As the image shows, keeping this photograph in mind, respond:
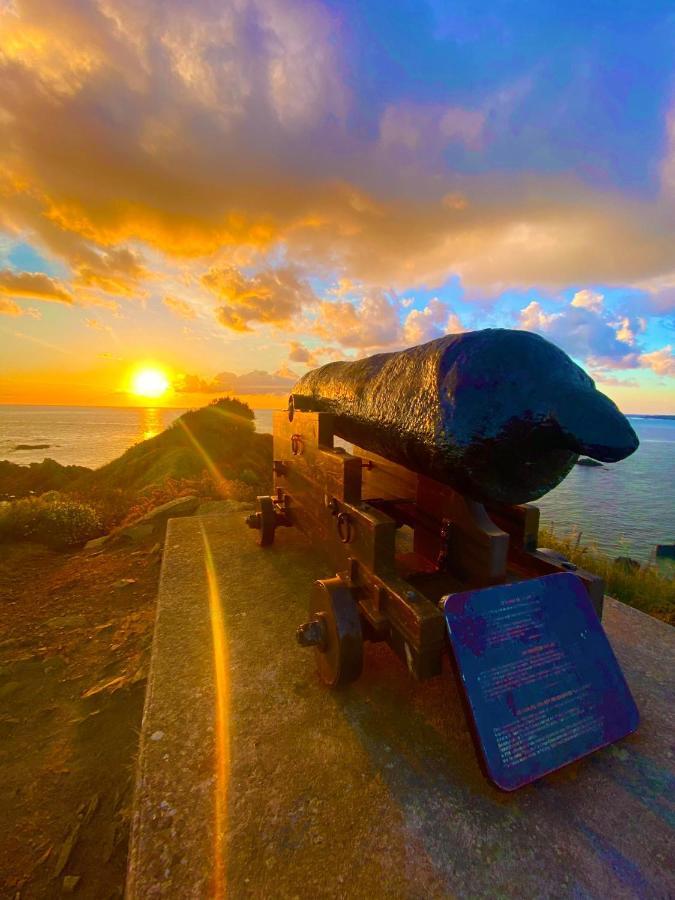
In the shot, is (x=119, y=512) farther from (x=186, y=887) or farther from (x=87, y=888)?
(x=186, y=887)

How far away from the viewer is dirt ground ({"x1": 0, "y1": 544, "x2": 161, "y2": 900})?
2047 millimetres

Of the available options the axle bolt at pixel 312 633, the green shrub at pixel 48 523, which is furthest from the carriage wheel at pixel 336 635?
the green shrub at pixel 48 523

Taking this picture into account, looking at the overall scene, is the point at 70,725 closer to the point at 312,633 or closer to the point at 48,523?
the point at 312,633

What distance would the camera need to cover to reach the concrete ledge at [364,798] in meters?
1.60

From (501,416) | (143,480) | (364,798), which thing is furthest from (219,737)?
(143,480)

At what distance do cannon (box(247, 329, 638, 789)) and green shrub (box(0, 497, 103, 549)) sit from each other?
581cm

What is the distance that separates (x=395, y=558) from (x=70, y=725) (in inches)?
105

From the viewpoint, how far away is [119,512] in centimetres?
848

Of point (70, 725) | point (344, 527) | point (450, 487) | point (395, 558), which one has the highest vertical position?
point (450, 487)

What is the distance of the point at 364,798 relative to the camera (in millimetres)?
1894

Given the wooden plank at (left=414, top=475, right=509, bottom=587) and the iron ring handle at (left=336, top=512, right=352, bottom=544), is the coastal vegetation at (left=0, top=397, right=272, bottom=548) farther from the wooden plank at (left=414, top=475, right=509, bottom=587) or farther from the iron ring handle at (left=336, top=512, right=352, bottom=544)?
the wooden plank at (left=414, top=475, right=509, bottom=587)

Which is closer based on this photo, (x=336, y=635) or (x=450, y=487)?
(x=336, y=635)

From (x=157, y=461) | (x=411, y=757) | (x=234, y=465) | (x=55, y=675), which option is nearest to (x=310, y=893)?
(x=411, y=757)

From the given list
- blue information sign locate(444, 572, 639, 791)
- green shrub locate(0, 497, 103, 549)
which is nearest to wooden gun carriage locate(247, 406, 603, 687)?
blue information sign locate(444, 572, 639, 791)
